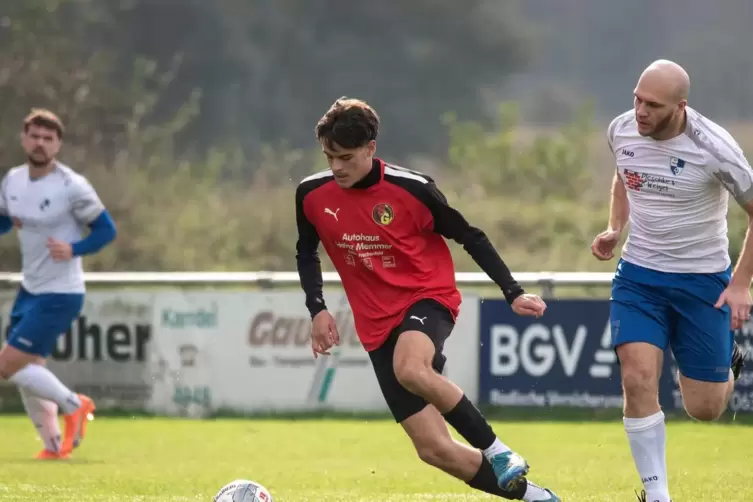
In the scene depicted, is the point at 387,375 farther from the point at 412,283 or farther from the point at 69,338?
the point at 69,338

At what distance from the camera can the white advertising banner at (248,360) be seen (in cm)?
1345

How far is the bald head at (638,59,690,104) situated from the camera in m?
6.80

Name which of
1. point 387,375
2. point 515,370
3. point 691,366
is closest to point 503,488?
point 387,375

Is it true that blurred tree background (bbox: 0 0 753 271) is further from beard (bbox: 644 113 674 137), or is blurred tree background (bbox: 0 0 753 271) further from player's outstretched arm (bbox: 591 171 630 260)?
beard (bbox: 644 113 674 137)

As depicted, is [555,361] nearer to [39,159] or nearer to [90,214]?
[90,214]

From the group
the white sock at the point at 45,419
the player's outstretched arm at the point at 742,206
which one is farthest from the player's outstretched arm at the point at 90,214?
the player's outstretched arm at the point at 742,206

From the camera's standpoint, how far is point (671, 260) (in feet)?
23.5

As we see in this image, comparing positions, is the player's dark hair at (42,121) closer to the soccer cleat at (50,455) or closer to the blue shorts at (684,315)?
the soccer cleat at (50,455)

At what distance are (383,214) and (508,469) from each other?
4.22 feet

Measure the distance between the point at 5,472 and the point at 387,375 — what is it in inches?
148

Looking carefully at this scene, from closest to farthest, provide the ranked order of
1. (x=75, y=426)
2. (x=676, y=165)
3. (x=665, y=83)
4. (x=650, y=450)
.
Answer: (x=665, y=83), (x=650, y=450), (x=676, y=165), (x=75, y=426)

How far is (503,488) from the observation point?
6.41 meters

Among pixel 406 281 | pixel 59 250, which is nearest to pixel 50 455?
pixel 59 250

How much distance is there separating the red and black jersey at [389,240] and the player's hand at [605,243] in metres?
0.86
